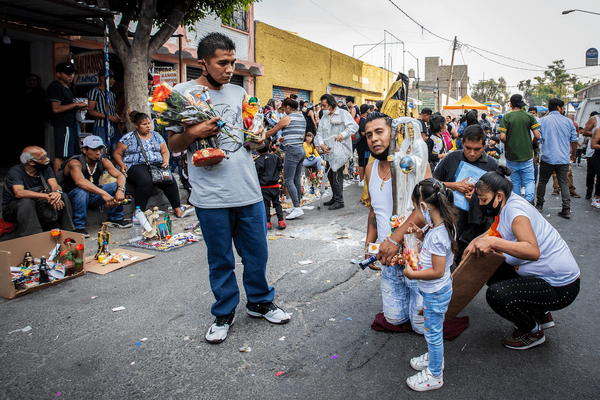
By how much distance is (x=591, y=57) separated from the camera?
36.2 m

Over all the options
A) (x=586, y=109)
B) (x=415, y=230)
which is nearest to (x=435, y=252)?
(x=415, y=230)

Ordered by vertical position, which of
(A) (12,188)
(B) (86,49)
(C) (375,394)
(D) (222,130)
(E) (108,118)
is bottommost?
(C) (375,394)

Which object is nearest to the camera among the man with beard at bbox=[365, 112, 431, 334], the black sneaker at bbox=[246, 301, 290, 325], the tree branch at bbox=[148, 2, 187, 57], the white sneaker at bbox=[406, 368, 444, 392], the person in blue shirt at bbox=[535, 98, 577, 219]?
the white sneaker at bbox=[406, 368, 444, 392]

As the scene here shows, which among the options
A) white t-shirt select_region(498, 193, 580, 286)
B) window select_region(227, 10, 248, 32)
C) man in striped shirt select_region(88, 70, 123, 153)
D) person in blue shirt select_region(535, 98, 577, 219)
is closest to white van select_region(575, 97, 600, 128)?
person in blue shirt select_region(535, 98, 577, 219)

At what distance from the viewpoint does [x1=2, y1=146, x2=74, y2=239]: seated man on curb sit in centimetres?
488

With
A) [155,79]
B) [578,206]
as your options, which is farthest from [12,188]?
[578,206]

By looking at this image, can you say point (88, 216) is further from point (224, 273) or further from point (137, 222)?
point (224, 273)

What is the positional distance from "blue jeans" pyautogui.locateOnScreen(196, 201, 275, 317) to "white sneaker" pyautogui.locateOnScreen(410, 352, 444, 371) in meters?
1.26

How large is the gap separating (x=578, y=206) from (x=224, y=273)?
8.12 meters

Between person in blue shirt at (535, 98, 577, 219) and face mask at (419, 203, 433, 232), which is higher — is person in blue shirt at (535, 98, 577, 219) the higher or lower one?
the higher one

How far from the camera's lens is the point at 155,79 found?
9.92 m

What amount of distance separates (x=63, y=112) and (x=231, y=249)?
18.8 ft

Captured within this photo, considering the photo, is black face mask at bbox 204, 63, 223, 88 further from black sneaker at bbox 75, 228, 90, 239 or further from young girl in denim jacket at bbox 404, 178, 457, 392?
black sneaker at bbox 75, 228, 90, 239

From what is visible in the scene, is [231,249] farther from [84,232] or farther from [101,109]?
[101,109]
